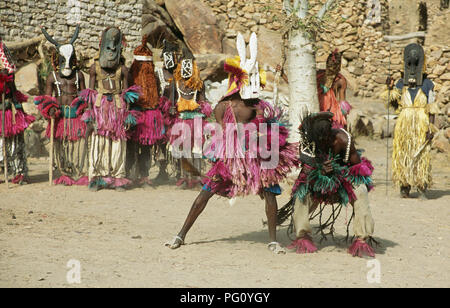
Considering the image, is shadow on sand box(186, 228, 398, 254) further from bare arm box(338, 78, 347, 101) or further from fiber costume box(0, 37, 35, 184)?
fiber costume box(0, 37, 35, 184)

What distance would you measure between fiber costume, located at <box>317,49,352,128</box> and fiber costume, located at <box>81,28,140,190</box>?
266 cm

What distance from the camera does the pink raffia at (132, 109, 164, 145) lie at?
8.77 metres

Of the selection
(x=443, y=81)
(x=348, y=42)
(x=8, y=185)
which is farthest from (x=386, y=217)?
(x=348, y=42)

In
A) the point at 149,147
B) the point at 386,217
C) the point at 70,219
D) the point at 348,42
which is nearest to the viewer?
the point at 70,219

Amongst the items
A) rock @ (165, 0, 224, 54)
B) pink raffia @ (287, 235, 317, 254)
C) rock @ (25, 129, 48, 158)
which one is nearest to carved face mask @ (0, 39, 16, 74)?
rock @ (25, 129, 48, 158)

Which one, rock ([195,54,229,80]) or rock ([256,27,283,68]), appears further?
rock ([256,27,283,68])

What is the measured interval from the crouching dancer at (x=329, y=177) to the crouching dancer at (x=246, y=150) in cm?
20

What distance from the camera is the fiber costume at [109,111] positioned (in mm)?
8367

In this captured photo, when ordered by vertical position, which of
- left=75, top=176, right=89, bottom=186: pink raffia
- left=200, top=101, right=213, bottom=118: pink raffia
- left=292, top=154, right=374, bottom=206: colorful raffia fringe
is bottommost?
left=75, top=176, right=89, bottom=186: pink raffia

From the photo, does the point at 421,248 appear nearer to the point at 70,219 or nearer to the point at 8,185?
the point at 70,219

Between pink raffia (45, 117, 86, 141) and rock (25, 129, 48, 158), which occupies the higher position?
pink raffia (45, 117, 86, 141)

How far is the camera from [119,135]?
8469 millimetres

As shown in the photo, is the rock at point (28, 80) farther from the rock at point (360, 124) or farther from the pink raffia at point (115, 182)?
the rock at point (360, 124)

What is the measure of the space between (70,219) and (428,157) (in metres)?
4.97
